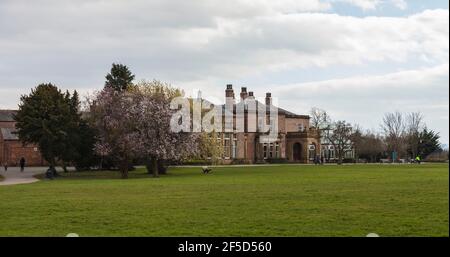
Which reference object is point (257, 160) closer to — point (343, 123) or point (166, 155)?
point (343, 123)

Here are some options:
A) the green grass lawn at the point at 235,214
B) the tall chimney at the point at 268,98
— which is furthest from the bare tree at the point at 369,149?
the green grass lawn at the point at 235,214

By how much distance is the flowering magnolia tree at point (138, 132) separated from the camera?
45.0 metres

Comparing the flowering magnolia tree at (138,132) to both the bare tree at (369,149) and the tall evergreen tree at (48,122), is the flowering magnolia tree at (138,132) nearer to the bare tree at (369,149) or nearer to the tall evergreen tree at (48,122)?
the tall evergreen tree at (48,122)

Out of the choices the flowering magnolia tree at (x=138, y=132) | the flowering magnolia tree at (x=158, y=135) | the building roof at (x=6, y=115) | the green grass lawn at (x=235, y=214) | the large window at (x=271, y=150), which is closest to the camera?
the green grass lawn at (x=235, y=214)

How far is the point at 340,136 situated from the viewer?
95.4 meters

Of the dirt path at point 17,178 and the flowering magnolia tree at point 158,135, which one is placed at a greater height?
the flowering magnolia tree at point 158,135

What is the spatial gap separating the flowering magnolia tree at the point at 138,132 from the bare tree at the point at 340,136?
49.9 m

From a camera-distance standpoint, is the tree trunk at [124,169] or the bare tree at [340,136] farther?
the bare tree at [340,136]

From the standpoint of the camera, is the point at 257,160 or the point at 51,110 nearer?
the point at 51,110

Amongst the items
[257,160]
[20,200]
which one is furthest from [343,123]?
[20,200]

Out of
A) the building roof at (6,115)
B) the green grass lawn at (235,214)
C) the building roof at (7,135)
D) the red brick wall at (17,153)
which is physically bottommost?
the green grass lawn at (235,214)

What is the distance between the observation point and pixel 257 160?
88500mm
